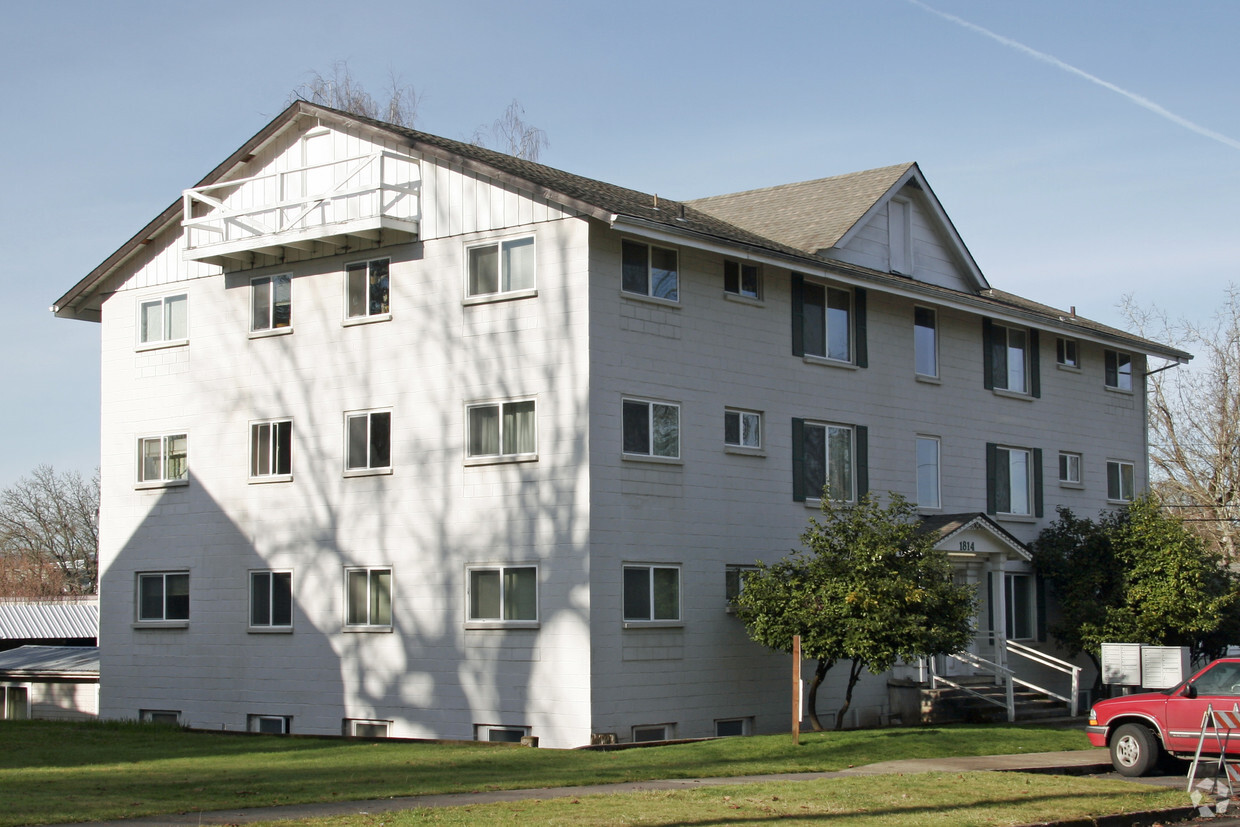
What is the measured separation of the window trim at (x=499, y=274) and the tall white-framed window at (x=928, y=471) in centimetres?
997

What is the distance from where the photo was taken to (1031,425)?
33.2 metres

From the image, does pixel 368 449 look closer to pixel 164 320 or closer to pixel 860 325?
pixel 164 320

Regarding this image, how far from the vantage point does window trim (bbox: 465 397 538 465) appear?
23984mm

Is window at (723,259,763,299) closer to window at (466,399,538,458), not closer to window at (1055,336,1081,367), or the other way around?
window at (466,399,538,458)

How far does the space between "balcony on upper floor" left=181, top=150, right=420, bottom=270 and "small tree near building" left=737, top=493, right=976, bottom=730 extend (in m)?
9.03

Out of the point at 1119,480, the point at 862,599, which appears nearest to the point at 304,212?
the point at 862,599

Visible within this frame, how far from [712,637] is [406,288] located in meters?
8.23

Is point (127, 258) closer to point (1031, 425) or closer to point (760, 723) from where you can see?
point (760, 723)

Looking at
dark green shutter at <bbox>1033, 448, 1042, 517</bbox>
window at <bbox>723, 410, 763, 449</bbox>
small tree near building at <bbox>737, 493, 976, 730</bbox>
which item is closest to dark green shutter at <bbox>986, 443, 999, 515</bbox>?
dark green shutter at <bbox>1033, 448, 1042, 517</bbox>

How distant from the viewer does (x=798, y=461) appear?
27.0m

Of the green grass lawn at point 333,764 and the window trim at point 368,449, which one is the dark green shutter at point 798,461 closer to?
the green grass lawn at point 333,764

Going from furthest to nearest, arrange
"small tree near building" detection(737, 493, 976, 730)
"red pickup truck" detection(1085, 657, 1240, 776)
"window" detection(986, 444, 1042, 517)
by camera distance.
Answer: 1. "window" detection(986, 444, 1042, 517)
2. "small tree near building" detection(737, 493, 976, 730)
3. "red pickup truck" detection(1085, 657, 1240, 776)

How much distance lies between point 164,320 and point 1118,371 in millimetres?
23044

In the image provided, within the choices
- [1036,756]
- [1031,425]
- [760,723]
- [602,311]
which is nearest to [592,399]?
[602,311]
